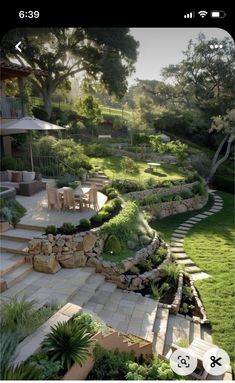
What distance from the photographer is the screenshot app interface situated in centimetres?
331

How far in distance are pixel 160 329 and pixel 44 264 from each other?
3.33m

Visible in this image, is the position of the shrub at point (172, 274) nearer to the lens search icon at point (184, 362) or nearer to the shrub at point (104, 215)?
the shrub at point (104, 215)

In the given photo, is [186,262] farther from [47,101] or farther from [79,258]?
[47,101]

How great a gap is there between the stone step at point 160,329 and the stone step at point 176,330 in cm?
13

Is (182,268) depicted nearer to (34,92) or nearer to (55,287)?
(55,287)

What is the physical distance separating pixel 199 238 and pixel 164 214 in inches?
143

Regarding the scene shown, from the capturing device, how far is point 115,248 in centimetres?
917

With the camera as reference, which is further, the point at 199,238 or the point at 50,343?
the point at 199,238

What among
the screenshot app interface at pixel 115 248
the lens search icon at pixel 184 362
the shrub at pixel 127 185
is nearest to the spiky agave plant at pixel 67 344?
the screenshot app interface at pixel 115 248

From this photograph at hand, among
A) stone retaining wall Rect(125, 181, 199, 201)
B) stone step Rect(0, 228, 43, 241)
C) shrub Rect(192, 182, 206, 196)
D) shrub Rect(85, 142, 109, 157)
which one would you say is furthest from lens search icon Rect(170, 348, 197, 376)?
shrub Rect(85, 142, 109, 157)

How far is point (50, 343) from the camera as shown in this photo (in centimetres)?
423

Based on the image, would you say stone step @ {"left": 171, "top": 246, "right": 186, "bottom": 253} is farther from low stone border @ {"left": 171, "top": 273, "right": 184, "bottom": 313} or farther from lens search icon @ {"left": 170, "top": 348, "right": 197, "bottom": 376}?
lens search icon @ {"left": 170, "top": 348, "right": 197, "bottom": 376}

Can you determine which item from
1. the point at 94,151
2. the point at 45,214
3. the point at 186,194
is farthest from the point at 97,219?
the point at 94,151
